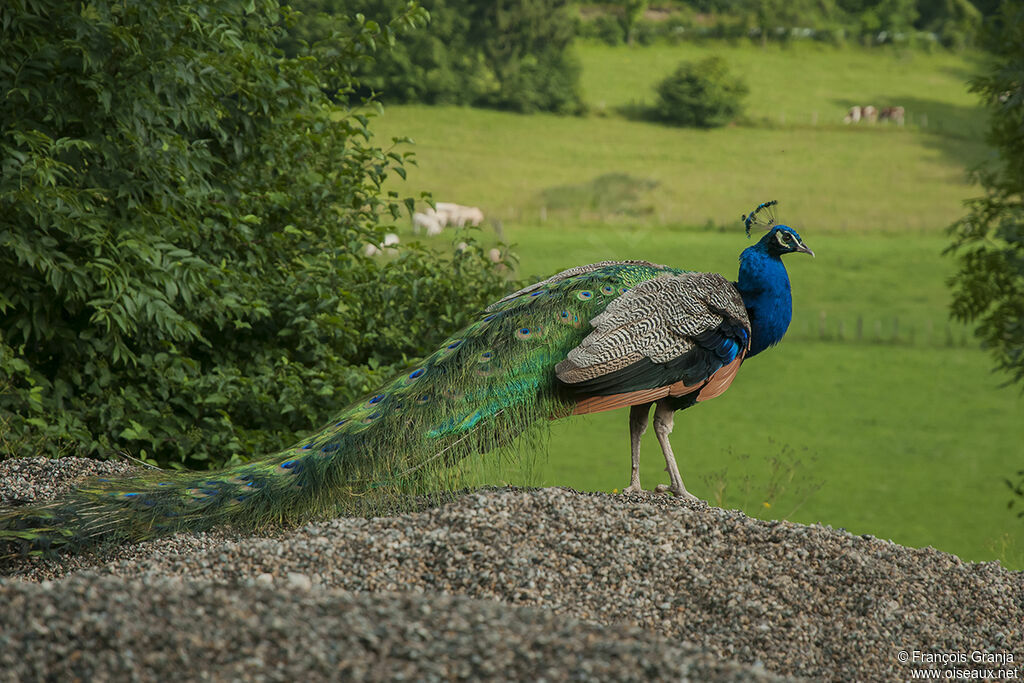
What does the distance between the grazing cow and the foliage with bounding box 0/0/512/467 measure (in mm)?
30184

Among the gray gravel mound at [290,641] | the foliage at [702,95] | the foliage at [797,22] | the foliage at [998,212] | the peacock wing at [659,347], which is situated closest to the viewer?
the gray gravel mound at [290,641]

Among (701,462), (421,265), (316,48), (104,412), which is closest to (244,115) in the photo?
(316,48)

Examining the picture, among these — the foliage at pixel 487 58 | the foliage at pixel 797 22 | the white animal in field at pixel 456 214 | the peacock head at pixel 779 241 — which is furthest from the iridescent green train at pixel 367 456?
the foliage at pixel 797 22

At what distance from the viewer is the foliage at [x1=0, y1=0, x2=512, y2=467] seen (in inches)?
251

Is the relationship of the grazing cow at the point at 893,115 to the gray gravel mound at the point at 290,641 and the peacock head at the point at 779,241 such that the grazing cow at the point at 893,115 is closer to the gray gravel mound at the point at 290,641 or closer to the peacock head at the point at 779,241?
the peacock head at the point at 779,241

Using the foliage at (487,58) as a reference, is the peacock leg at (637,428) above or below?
below

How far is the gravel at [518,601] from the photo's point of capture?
293 cm

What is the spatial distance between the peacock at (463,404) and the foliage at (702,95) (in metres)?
28.9

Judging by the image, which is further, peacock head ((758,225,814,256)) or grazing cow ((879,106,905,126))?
grazing cow ((879,106,905,126))

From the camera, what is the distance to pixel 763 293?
546 cm

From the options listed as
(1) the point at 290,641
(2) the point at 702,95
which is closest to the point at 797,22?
(2) the point at 702,95

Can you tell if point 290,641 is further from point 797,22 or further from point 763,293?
point 797,22

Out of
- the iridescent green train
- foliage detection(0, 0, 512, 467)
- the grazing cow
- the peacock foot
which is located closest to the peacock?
the iridescent green train

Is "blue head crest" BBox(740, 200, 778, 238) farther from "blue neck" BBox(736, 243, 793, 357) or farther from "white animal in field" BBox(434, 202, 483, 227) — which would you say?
"white animal in field" BBox(434, 202, 483, 227)
